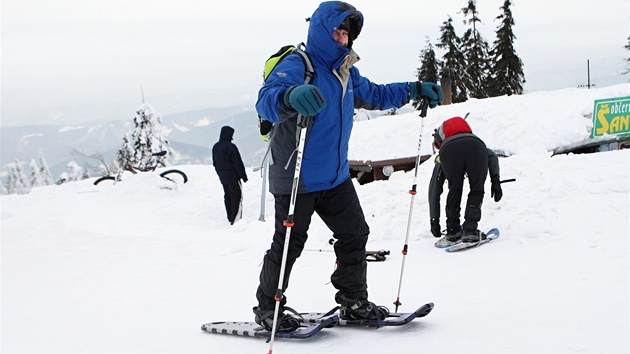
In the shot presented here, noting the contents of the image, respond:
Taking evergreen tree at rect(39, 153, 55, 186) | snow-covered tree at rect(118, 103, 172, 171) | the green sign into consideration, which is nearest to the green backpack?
the green sign

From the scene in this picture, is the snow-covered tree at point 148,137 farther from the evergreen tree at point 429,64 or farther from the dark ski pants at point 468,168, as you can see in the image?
the dark ski pants at point 468,168

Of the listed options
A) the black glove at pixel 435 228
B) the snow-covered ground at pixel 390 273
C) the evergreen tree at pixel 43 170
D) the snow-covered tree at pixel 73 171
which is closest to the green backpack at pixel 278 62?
the snow-covered ground at pixel 390 273

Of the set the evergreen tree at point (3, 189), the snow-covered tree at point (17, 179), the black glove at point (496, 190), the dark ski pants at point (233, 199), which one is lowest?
the evergreen tree at point (3, 189)

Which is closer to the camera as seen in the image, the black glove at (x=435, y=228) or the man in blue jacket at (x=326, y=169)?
the man in blue jacket at (x=326, y=169)

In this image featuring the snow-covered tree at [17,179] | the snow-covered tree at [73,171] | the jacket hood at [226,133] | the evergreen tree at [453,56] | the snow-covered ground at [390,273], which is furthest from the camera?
the snow-covered tree at [17,179]

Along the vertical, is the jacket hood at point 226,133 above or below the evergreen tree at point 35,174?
above

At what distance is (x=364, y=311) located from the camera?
13.5ft

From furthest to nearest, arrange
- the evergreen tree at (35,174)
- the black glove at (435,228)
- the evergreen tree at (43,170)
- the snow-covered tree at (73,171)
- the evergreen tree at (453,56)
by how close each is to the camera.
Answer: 1. the evergreen tree at (43,170)
2. the evergreen tree at (35,174)
3. the snow-covered tree at (73,171)
4. the evergreen tree at (453,56)
5. the black glove at (435,228)

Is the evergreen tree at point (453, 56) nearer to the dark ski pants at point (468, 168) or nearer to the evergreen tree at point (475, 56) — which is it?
the evergreen tree at point (475, 56)

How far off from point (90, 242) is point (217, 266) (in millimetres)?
4224

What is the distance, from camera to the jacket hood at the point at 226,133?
39.9 ft

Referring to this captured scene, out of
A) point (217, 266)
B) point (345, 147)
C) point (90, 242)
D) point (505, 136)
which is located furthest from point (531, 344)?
point (505, 136)

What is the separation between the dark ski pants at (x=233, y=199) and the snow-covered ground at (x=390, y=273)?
68 centimetres

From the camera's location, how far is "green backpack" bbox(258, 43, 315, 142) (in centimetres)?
381
